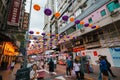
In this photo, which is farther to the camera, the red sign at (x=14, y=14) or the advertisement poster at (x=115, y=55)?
the advertisement poster at (x=115, y=55)

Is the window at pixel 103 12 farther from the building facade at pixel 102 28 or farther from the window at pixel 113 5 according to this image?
the window at pixel 113 5

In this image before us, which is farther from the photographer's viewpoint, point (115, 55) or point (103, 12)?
point (103, 12)

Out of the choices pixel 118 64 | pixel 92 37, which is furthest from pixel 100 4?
pixel 118 64

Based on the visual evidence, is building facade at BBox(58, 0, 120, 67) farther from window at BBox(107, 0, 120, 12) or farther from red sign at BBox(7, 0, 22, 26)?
red sign at BBox(7, 0, 22, 26)

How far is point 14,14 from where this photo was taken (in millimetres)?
12750

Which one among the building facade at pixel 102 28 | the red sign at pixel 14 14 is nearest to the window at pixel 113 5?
the building facade at pixel 102 28

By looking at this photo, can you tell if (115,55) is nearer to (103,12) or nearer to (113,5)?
(103,12)

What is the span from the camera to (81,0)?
2217 centimetres

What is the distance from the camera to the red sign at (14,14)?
12.2 metres

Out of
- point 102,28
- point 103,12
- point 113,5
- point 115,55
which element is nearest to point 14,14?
point 103,12

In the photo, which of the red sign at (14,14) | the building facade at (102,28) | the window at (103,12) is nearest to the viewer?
the red sign at (14,14)

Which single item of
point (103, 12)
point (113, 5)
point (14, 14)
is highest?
point (113, 5)

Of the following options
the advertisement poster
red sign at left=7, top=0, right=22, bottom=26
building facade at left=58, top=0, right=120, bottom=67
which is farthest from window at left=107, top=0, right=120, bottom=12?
red sign at left=7, top=0, right=22, bottom=26

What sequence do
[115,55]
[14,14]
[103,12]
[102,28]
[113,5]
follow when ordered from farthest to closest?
1. [102,28]
2. [103,12]
3. [115,55]
4. [113,5]
5. [14,14]
